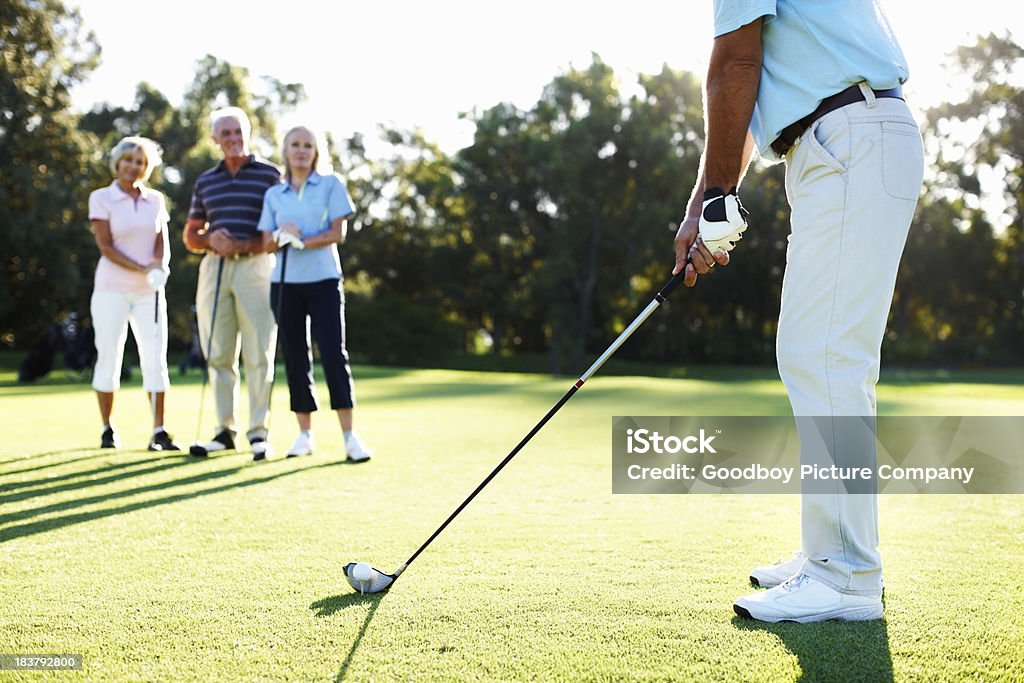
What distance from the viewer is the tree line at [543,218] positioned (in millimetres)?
24969

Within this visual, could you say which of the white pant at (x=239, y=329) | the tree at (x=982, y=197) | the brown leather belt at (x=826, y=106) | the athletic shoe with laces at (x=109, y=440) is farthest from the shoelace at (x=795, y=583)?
the tree at (x=982, y=197)

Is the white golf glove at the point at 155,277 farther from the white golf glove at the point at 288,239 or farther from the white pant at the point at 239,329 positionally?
the white golf glove at the point at 288,239

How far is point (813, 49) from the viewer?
90.1 inches

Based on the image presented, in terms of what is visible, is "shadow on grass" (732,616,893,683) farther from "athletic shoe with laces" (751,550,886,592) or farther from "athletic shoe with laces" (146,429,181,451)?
"athletic shoe with laces" (146,429,181,451)

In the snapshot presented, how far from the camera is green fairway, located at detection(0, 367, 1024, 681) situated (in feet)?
6.28

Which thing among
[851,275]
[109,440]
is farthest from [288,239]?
[851,275]

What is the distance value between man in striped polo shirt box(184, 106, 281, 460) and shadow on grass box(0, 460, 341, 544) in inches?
36.8

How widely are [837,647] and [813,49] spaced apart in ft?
4.83

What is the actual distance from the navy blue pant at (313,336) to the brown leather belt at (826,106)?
343cm

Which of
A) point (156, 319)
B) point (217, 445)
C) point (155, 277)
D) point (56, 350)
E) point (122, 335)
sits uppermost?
point (155, 277)

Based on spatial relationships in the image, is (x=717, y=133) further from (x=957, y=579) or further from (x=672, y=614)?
(x=957, y=579)

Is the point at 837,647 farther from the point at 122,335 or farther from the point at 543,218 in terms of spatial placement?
the point at 543,218

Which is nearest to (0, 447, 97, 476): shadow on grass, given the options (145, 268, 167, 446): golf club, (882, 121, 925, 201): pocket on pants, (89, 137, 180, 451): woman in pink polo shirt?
(89, 137, 180, 451): woman in pink polo shirt

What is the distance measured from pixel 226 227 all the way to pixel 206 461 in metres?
1.48
